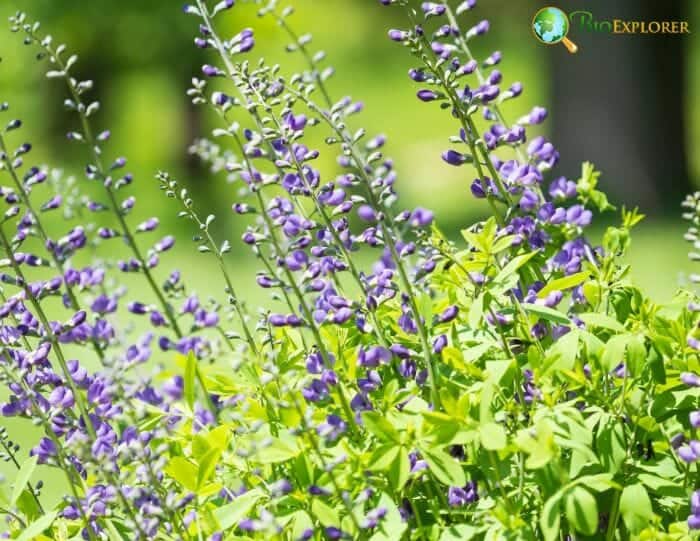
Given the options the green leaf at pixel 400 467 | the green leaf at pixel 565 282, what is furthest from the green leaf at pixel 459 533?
the green leaf at pixel 565 282

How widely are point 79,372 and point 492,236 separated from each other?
859 millimetres

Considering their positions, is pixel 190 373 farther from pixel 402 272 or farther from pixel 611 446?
pixel 611 446

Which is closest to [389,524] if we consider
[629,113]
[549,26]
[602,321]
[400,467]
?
[400,467]

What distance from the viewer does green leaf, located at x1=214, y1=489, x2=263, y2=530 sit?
6.59 feet

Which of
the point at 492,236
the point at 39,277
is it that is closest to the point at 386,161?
the point at 492,236

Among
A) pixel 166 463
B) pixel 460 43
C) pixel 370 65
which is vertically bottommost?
pixel 166 463

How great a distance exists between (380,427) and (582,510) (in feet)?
1.13

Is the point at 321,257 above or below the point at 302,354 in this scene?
above

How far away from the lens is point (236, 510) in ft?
6.66

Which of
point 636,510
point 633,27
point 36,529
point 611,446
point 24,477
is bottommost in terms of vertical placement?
point 636,510

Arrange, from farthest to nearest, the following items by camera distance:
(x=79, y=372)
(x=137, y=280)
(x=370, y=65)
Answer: (x=370, y=65), (x=137, y=280), (x=79, y=372)

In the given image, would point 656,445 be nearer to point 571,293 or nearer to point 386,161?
point 571,293

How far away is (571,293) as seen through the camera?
2.53m

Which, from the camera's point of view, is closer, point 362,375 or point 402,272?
point 402,272
